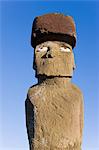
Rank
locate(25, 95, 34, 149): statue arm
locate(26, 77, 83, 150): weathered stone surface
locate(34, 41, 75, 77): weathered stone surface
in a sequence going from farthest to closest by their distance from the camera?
1. locate(34, 41, 75, 77): weathered stone surface
2. locate(25, 95, 34, 149): statue arm
3. locate(26, 77, 83, 150): weathered stone surface

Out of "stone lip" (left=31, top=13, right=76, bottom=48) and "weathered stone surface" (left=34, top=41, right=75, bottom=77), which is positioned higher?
"stone lip" (left=31, top=13, right=76, bottom=48)

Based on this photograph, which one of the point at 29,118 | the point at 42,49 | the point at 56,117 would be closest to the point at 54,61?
the point at 42,49

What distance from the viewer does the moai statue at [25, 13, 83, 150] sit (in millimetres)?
6820

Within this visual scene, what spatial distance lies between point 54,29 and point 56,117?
179 centimetres

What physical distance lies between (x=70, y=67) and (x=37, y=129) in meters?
1.42

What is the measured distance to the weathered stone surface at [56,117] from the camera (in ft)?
22.3

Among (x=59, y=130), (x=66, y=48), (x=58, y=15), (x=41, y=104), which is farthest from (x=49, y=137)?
(x=58, y=15)

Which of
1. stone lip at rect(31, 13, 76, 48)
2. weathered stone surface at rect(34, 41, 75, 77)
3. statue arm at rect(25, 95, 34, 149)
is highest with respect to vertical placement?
stone lip at rect(31, 13, 76, 48)

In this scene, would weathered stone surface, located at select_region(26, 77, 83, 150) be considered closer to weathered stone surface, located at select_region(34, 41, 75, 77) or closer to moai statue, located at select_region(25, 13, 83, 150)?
moai statue, located at select_region(25, 13, 83, 150)

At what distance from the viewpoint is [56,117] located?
271 inches

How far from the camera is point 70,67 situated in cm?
730

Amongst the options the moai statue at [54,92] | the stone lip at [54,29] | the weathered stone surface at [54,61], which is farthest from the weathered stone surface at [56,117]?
the stone lip at [54,29]

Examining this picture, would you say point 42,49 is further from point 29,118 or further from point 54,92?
point 29,118

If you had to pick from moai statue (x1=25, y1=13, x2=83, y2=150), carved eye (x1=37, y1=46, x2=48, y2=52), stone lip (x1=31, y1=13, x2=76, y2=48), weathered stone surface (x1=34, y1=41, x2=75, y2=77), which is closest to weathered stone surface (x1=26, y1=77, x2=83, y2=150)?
moai statue (x1=25, y1=13, x2=83, y2=150)
